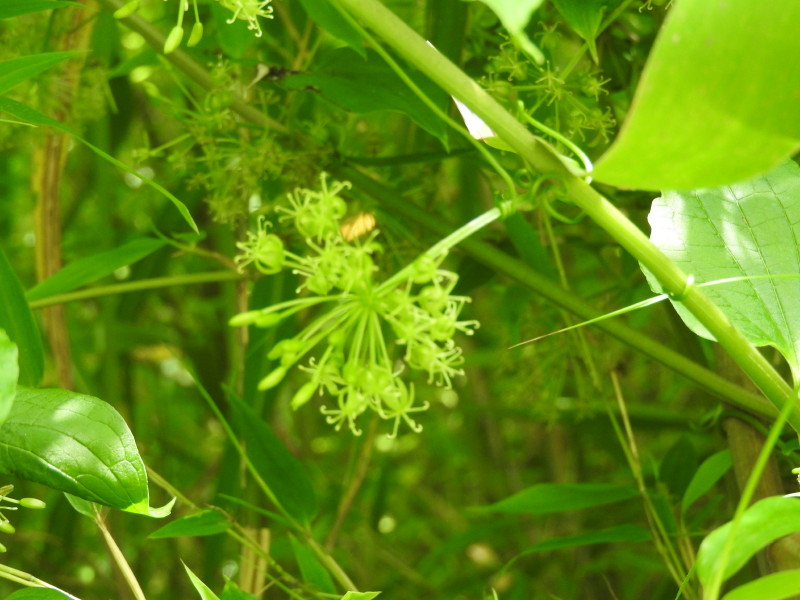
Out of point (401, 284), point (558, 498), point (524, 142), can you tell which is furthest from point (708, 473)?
point (524, 142)

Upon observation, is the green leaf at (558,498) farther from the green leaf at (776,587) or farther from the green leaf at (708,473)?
the green leaf at (776,587)

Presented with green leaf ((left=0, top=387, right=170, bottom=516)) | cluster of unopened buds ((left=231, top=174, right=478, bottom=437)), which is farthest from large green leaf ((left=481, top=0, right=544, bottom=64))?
green leaf ((left=0, top=387, right=170, bottom=516))

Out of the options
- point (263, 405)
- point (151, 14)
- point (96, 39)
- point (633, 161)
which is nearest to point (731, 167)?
point (633, 161)

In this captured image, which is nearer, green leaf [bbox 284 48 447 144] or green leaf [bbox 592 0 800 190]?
green leaf [bbox 592 0 800 190]

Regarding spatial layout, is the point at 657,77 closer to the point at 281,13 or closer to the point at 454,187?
the point at 281,13

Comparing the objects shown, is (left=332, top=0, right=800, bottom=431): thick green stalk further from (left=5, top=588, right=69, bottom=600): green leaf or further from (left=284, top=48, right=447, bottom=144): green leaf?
(left=5, top=588, right=69, bottom=600): green leaf

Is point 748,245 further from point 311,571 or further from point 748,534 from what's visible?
point 311,571
